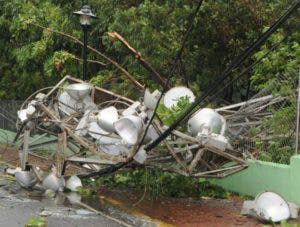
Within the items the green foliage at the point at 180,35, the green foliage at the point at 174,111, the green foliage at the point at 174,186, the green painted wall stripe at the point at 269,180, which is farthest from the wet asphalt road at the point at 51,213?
the green foliage at the point at 180,35

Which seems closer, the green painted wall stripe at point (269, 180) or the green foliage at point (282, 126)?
the green painted wall stripe at point (269, 180)

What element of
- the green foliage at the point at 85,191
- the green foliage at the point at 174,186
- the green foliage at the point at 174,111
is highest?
the green foliage at the point at 174,111

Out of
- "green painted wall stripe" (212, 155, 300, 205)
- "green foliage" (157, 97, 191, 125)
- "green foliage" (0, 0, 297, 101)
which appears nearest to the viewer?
"green painted wall stripe" (212, 155, 300, 205)

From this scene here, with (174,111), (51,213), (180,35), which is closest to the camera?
(51,213)

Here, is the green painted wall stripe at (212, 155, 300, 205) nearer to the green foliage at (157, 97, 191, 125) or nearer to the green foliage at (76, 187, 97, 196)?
the green foliage at (157, 97, 191, 125)

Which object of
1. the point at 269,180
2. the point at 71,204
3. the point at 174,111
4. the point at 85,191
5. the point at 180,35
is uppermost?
Result: the point at 180,35

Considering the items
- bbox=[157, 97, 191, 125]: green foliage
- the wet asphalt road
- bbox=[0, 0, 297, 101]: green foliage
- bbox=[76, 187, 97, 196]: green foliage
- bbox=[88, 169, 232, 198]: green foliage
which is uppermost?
bbox=[0, 0, 297, 101]: green foliage

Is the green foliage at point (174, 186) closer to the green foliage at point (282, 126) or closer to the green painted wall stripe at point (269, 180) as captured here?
the green painted wall stripe at point (269, 180)

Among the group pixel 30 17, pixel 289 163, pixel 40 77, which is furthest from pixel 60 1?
pixel 289 163

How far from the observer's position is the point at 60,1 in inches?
754

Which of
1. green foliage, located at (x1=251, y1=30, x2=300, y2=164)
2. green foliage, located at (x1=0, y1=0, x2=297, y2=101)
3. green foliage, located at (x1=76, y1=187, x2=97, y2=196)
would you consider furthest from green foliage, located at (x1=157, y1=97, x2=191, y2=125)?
green foliage, located at (x1=0, y1=0, x2=297, y2=101)

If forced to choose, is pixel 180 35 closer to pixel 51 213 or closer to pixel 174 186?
pixel 174 186

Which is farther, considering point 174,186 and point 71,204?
point 174,186

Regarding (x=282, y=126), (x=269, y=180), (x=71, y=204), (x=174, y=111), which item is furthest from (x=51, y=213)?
(x=282, y=126)
